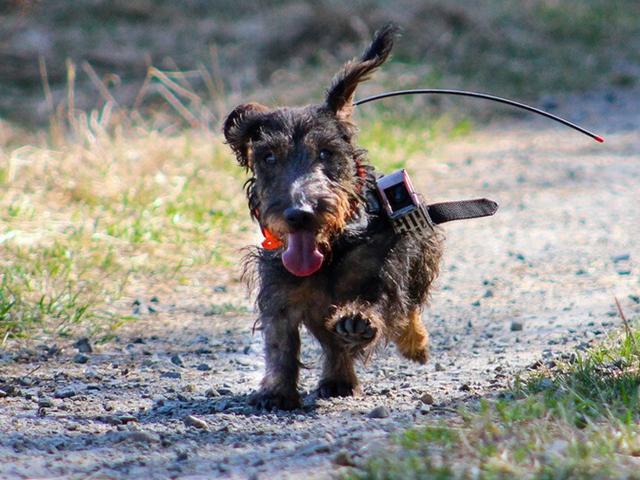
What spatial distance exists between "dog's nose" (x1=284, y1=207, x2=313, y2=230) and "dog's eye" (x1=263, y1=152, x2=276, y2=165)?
0.36 meters

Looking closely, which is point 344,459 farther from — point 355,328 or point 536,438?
point 355,328

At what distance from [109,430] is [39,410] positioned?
1.46 feet

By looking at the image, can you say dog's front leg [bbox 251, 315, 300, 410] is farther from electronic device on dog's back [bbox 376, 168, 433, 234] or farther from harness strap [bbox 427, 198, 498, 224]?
harness strap [bbox 427, 198, 498, 224]

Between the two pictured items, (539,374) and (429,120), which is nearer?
(539,374)

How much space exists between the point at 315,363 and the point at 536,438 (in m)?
2.19

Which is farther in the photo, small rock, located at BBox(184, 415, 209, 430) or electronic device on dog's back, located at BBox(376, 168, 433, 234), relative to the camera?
electronic device on dog's back, located at BBox(376, 168, 433, 234)

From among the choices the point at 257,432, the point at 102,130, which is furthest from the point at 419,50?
the point at 257,432

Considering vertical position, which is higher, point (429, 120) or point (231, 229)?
point (429, 120)

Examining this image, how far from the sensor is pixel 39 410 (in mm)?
4645

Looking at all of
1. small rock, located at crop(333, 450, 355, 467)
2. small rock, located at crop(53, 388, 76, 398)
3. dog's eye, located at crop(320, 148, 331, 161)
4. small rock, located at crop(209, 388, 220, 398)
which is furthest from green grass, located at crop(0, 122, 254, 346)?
small rock, located at crop(333, 450, 355, 467)

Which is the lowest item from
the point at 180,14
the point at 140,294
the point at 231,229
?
the point at 140,294

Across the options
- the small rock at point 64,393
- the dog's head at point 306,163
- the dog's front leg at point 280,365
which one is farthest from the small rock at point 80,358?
the dog's head at point 306,163

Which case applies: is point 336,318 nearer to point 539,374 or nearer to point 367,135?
point 539,374

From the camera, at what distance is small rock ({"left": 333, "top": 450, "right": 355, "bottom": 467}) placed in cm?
361
